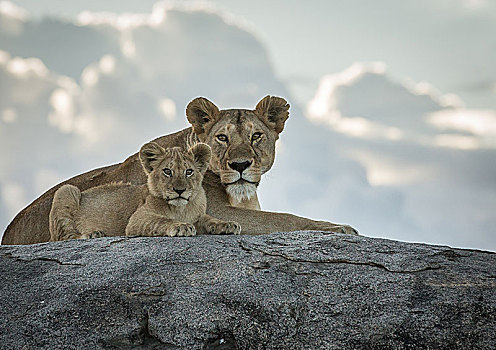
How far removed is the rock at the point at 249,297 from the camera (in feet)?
11.6

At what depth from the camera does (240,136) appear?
6.14 meters

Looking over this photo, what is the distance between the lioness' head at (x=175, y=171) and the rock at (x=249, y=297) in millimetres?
562

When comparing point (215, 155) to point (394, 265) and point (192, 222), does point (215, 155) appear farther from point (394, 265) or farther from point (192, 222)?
point (394, 265)

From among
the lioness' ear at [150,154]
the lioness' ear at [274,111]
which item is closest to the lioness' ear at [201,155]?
the lioness' ear at [150,154]

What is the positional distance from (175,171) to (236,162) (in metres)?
0.95

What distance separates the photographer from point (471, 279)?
4.00 meters

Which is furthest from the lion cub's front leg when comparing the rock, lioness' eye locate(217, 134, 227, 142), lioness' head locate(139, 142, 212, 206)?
lioness' eye locate(217, 134, 227, 142)

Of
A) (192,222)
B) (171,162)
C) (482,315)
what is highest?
(171,162)

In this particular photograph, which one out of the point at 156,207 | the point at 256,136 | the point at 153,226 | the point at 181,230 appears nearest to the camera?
the point at 181,230

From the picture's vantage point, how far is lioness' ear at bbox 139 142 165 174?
5.27 meters

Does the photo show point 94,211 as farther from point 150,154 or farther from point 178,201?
point 178,201

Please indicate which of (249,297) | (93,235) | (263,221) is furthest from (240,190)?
(249,297)

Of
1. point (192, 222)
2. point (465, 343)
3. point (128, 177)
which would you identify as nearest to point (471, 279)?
point (465, 343)

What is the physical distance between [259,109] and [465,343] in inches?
144
